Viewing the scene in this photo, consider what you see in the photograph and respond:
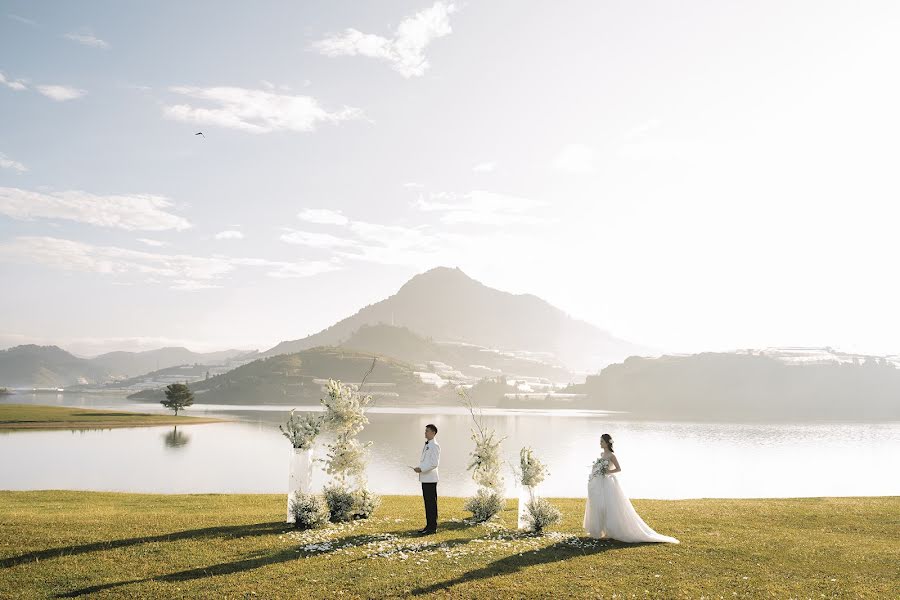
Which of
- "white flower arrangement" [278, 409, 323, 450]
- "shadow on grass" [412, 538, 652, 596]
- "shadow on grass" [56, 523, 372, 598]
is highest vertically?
"white flower arrangement" [278, 409, 323, 450]

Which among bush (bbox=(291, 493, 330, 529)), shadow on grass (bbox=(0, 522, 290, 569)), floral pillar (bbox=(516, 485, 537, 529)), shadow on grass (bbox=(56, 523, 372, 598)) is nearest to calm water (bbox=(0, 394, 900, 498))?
bush (bbox=(291, 493, 330, 529))

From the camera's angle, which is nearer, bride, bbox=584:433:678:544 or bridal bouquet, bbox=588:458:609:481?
bride, bbox=584:433:678:544

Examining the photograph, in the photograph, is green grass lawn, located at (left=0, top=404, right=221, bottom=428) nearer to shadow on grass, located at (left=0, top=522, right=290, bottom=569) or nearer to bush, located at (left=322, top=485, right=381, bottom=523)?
shadow on grass, located at (left=0, top=522, right=290, bottom=569)

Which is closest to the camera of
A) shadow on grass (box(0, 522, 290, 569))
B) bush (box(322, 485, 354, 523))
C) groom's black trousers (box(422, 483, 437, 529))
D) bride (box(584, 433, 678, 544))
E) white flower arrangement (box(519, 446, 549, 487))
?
→ shadow on grass (box(0, 522, 290, 569))

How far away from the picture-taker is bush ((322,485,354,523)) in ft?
73.9

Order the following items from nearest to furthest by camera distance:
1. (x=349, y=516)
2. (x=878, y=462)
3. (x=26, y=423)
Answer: (x=349, y=516)
(x=878, y=462)
(x=26, y=423)

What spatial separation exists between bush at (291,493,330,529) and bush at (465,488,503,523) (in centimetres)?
613

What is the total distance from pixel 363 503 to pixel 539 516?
7092 millimetres

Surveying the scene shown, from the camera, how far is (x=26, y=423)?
4183 inches

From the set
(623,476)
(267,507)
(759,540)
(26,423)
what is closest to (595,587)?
(759,540)

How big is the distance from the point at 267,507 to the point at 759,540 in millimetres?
21443

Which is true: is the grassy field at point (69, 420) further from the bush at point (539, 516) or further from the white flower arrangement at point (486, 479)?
the bush at point (539, 516)

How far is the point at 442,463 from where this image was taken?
7288cm

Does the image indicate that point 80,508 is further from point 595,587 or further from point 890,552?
point 890,552
